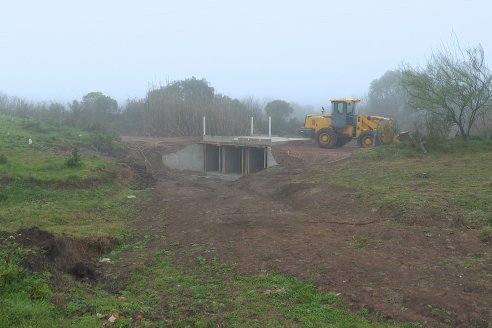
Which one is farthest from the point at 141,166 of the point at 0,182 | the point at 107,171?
the point at 0,182

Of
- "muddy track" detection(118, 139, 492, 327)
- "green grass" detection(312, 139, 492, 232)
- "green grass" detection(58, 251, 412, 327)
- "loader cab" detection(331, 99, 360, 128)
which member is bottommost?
"green grass" detection(58, 251, 412, 327)

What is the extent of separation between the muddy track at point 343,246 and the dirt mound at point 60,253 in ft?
5.20

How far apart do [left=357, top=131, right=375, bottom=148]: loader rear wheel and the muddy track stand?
9.14 metres

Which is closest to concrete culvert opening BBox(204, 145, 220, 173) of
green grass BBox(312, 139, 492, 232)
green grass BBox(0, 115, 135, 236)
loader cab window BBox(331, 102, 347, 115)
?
loader cab window BBox(331, 102, 347, 115)

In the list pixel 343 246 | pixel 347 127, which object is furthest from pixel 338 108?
pixel 343 246

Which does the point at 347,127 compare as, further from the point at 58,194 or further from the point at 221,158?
the point at 58,194

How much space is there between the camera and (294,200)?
15570 mm

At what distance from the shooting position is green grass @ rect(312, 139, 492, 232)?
11.5 meters

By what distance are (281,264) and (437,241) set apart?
10.2ft

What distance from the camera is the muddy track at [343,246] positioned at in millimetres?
6793

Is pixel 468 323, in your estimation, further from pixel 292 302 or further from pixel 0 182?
pixel 0 182

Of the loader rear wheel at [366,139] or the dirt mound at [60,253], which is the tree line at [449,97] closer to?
the loader rear wheel at [366,139]

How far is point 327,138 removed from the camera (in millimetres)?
26625

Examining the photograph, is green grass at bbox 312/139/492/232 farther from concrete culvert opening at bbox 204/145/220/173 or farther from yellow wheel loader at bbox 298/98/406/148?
concrete culvert opening at bbox 204/145/220/173
